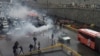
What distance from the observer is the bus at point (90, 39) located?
69.9ft

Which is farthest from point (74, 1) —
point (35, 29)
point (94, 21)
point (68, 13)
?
point (35, 29)

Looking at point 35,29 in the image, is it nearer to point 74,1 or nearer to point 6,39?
point 6,39

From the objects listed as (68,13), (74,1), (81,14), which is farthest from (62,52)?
(74,1)

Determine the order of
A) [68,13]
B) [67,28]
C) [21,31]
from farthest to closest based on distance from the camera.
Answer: [68,13], [67,28], [21,31]

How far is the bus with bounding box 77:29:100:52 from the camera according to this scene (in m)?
21.3

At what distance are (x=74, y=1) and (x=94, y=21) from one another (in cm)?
1373

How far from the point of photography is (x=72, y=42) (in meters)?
26.6

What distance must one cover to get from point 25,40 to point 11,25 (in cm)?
915

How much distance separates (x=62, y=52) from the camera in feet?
69.8

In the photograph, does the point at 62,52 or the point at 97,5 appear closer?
the point at 62,52

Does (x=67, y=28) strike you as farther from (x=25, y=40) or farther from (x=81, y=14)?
(x=25, y=40)

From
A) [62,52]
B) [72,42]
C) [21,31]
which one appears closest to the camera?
[62,52]

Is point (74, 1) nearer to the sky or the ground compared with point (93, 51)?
nearer to the sky

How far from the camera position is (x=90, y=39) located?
22.8 metres
